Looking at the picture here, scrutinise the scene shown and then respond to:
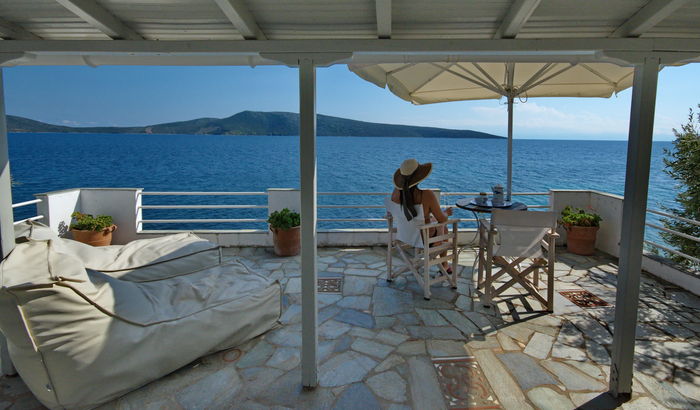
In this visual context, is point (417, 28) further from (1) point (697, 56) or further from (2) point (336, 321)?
(2) point (336, 321)

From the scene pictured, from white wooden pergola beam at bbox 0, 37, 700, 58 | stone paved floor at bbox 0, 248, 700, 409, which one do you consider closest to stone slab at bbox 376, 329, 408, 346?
stone paved floor at bbox 0, 248, 700, 409

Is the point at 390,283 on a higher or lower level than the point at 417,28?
lower

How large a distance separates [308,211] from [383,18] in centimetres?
107

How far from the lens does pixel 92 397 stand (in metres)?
2.09

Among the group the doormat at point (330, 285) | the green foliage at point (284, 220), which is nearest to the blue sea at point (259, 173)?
the green foliage at point (284, 220)

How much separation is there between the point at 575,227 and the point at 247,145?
68.0 metres

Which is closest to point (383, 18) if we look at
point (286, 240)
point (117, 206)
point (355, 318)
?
point (355, 318)

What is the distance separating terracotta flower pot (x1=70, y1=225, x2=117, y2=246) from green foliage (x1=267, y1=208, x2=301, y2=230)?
210 cm

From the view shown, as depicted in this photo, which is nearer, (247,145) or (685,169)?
(685,169)

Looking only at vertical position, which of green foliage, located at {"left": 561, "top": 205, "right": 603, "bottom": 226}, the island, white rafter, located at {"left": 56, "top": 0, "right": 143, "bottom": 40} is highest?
the island

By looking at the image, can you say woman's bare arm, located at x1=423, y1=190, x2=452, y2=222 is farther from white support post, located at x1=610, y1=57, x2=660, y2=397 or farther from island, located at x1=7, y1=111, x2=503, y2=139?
island, located at x1=7, y1=111, x2=503, y2=139

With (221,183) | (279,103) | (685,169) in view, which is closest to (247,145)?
(279,103)

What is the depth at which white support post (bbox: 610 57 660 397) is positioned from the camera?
2025mm

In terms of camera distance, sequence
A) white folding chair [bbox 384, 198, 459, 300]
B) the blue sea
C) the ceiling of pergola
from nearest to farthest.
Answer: the ceiling of pergola → white folding chair [bbox 384, 198, 459, 300] → the blue sea
